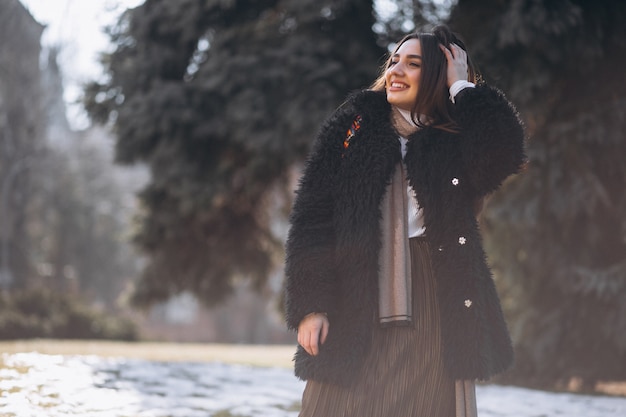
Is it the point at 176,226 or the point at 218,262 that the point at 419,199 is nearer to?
the point at 176,226

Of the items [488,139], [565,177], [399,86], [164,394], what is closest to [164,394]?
[164,394]

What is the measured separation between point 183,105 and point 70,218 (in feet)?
69.3

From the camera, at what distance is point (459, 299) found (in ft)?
7.98

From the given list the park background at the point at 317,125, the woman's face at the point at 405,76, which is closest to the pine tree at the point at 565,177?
the park background at the point at 317,125

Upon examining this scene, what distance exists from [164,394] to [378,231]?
161 inches

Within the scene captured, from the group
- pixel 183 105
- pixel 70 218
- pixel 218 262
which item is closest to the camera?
pixel 183 105

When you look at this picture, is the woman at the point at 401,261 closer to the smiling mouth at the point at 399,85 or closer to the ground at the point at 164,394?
the smiling mouth at the point at 399,85

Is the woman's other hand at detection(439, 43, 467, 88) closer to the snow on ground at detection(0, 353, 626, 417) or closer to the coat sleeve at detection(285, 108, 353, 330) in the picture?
the coat sleeve at detection(285, 108, 353, 330)

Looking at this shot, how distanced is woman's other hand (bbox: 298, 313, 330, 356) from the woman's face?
814 millimetres

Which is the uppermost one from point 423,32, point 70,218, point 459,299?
point 70,218

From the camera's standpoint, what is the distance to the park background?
7.77 m

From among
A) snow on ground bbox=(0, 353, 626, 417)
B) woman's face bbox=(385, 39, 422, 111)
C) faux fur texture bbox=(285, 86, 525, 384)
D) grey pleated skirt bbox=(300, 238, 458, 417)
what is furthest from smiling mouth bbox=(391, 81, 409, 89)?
snow on ground bbox=(0, 353, 626, 417)

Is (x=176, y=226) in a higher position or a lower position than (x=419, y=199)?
higher

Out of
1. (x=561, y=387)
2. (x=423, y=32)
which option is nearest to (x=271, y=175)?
(x=561, y=387)
